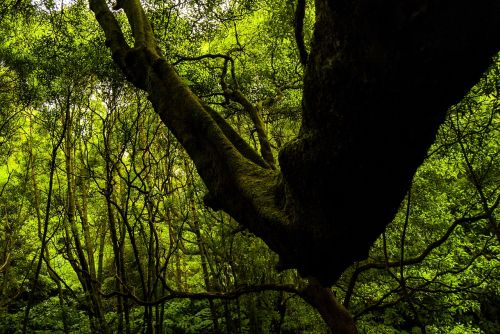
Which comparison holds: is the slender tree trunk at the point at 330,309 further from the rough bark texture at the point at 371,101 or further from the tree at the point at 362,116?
the rough bark texture at the point at 371,101

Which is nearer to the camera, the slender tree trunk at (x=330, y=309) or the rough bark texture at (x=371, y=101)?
the rough bark texture at (x=371, y=101)

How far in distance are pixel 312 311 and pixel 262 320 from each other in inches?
42.9

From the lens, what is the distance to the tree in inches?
35.7

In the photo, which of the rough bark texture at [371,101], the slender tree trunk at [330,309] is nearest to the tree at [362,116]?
the rough bark texture at [371,101]

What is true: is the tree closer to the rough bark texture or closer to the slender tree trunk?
the rough bark texture

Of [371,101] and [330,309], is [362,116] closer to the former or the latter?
[371,101]

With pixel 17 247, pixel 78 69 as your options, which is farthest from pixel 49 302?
pixel 78 69

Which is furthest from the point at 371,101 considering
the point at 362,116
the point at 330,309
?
the point at 330,309

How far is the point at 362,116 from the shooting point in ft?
3.55

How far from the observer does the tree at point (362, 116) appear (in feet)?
2.98

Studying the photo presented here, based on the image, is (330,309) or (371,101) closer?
(371,101)

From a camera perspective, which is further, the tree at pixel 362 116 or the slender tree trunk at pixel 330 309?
the slender tree trunk at pixel 330 309

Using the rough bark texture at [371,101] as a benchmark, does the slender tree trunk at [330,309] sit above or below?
below

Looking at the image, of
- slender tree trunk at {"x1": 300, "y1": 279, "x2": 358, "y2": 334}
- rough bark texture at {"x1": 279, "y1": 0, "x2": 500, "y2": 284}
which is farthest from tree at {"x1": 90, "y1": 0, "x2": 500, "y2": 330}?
slender tree trunk at {"x1": 300, "y1": 279, "x2": 358, "y2": 334}
